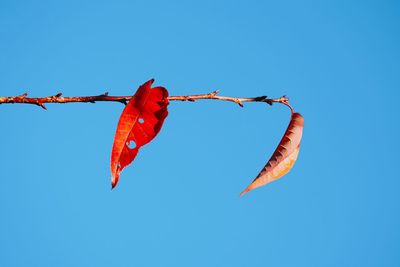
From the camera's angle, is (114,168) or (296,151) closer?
(114,168)

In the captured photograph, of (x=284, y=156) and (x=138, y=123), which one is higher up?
(x=138, y=123)

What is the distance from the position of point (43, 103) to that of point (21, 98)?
0.08 m

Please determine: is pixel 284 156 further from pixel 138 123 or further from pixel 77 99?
pixel 77 99

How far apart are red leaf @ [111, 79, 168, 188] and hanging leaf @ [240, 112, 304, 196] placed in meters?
0.44

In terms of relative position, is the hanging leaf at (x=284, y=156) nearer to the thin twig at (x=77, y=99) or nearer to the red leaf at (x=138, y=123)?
the thin twig at (x=77, y=99)

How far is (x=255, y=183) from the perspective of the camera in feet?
4.31

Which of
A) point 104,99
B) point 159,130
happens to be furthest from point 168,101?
point 104,99

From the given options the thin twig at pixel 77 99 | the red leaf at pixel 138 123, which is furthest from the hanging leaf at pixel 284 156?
the red leaf at pixel 138 123

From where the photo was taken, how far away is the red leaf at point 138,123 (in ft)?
4.44

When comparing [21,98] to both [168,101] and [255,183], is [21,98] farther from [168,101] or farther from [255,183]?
[255,183]

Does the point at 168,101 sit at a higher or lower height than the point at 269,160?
higher

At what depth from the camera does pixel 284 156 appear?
1464mm

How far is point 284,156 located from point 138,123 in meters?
0.59

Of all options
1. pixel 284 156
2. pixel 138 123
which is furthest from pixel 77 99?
pixel 284 156
